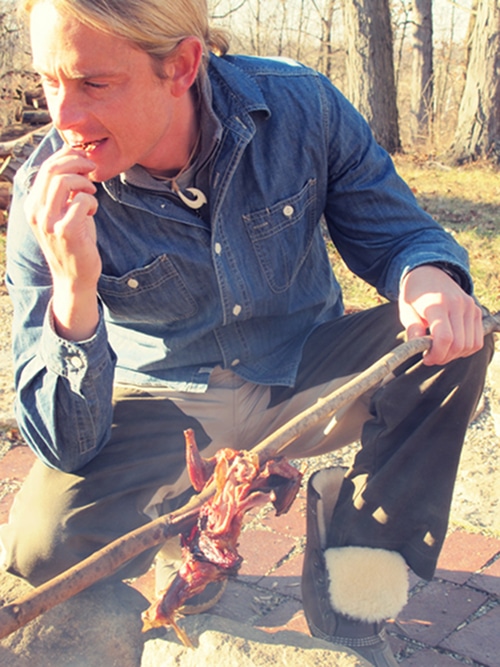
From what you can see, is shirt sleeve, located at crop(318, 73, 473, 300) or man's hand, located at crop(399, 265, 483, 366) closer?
man's hand, located at crop(399, 265, 483, 366)

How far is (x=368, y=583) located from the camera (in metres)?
2.41

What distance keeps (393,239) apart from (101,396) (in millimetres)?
1124

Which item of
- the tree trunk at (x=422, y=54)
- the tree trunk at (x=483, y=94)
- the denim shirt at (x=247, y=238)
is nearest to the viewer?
the denim shirt at (x=247, y=238)

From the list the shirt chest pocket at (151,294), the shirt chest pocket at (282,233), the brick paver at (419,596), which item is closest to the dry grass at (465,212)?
the brick paver at (419,596)

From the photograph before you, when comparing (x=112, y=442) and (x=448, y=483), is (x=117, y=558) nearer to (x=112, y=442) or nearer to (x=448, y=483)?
(x=112, y=442)

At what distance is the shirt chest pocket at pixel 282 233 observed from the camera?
8.88 feet

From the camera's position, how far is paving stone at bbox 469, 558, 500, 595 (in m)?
2.71

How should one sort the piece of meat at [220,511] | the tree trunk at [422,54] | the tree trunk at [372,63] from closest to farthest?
the piece of meat at [220,511] < the tree trunk at [372,63] < the tree trunk at [422,54]

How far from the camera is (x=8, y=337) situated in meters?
5.27

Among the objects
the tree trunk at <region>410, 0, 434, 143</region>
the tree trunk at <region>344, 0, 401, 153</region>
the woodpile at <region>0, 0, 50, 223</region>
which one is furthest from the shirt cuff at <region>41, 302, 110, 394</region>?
the tree trunk at <region>410, 0, 434, 143</region>

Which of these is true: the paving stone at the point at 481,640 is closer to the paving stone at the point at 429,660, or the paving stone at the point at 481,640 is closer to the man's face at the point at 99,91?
the paving stone at the point at 429,660

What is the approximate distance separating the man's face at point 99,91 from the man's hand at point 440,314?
0.90 m

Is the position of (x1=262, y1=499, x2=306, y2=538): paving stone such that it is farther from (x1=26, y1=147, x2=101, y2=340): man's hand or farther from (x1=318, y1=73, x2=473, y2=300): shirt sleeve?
(x1=26, y1=147, x2=101, y2=340): man's hand

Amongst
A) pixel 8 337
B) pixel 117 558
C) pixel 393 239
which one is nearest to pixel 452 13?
pixel 8 337
